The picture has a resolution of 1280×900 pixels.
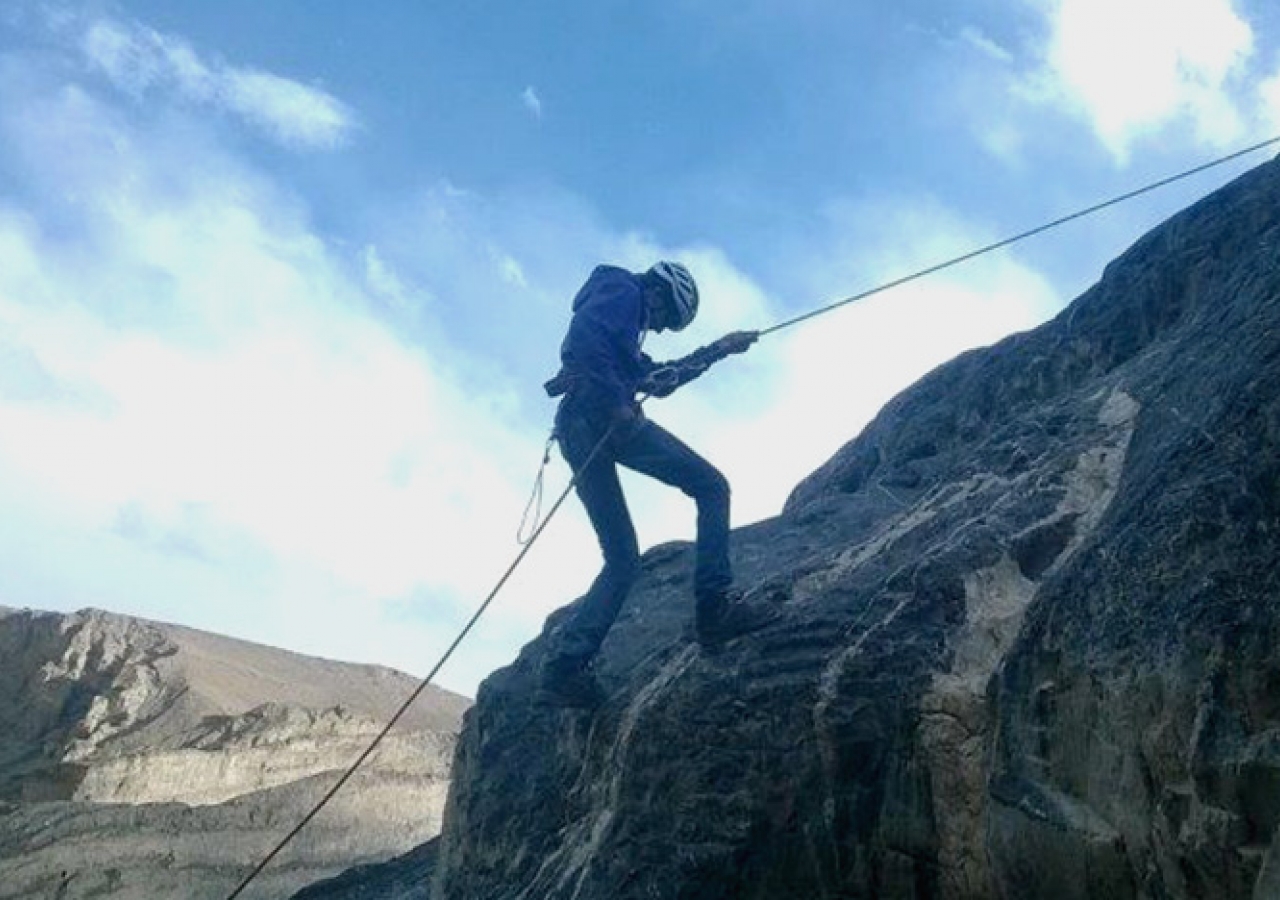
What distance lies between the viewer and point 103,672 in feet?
105

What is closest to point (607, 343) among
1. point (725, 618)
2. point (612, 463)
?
point (612, 463)

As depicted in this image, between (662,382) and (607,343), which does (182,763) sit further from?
(607,343)

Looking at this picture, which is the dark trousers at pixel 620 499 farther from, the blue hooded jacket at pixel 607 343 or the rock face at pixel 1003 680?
the rock face at pixel 1003 680

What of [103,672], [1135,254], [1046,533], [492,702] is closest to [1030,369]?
[1135,254]

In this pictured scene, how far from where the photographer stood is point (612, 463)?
27.5 ft

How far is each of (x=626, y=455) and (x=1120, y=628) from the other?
3415 mm

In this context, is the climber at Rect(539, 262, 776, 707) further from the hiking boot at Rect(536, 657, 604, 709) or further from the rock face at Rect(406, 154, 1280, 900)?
the rock face at Rect(406, 154, 1280, 900)

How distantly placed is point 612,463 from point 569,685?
4.54 ft

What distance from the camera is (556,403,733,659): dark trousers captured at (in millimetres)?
8102

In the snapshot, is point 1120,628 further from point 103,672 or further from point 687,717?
point 103,672

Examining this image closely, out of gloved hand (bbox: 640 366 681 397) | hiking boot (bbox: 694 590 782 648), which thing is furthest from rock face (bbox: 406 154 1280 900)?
gloved hand (bbox: 640 366 681 397)

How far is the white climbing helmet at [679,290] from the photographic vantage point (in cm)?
858

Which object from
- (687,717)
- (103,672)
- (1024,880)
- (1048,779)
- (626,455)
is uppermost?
(103,672)

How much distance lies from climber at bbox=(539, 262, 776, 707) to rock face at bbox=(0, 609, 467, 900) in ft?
47.9
